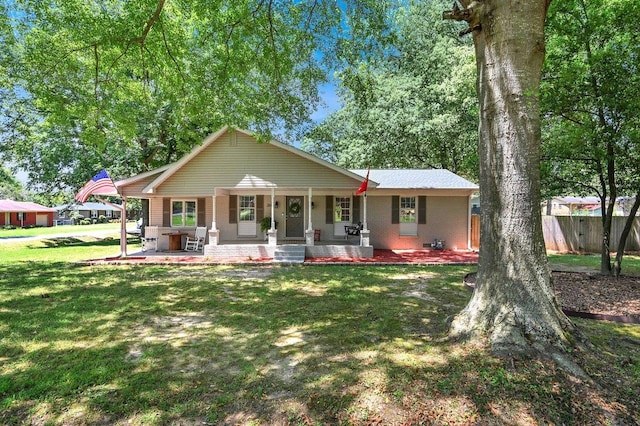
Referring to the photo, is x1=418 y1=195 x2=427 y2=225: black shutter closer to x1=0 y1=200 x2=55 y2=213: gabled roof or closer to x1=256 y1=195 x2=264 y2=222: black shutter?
x1=256 y1=195 x2=264 y2=222: black shutter

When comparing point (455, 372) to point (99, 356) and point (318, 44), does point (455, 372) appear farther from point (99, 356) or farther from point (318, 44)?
point (318, 44)

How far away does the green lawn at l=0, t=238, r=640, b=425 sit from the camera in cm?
268

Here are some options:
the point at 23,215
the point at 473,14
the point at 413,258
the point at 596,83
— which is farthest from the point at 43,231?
the point at 596,83

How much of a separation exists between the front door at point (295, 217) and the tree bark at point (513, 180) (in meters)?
10.9

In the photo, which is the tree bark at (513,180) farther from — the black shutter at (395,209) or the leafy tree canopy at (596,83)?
the black shutter at (395,209)

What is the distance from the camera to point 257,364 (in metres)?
3.61

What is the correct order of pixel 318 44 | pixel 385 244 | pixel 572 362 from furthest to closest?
pixel 385 244
pixel 318 44
pixel 572 362

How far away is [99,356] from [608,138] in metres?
10.3

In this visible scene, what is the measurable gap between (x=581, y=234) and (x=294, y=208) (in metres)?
12.7

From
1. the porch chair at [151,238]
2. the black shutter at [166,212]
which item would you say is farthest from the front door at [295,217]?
the porch chair at [151,238]

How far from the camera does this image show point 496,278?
373cm

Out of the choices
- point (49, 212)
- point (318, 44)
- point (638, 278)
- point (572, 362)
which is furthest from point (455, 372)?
point (49, 212)

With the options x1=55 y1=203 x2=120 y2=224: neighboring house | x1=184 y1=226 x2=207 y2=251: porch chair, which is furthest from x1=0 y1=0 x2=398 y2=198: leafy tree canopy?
x1=55 y1=203 x2=120 y2=224: neighboring house

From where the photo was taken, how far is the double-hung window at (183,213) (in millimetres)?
14211
